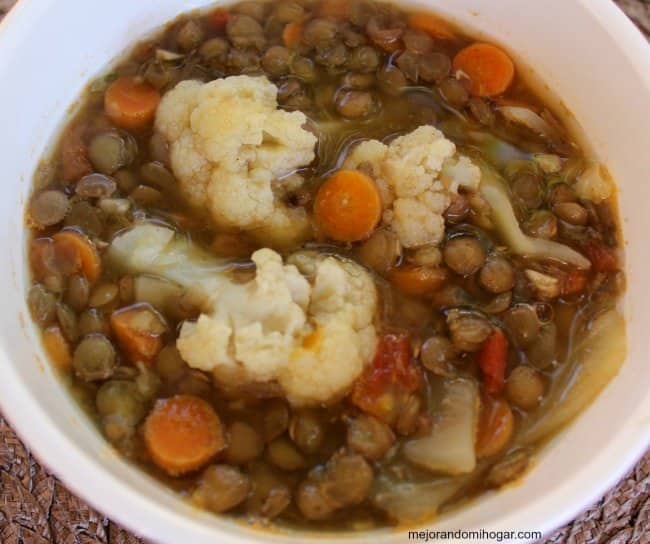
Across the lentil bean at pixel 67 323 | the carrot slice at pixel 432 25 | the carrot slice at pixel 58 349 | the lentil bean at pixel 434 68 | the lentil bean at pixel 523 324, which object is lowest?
the carrot slice at pixel 58 349

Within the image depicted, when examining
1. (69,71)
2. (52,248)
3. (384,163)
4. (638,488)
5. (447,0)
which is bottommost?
(52,248)

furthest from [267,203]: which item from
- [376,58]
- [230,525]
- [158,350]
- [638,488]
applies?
[638,488]

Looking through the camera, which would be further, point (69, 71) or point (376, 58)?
point (376, 58)

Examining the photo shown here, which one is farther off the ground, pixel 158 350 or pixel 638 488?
pixel 638 488

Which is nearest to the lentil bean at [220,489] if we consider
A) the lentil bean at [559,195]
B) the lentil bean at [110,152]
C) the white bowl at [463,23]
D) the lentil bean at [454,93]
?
the white bowl at [463,23]

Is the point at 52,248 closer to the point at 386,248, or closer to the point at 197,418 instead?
the point at 197,418

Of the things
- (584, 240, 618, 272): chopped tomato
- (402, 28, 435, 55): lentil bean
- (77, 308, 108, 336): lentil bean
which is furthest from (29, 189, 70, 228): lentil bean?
(584, 240, 618, 272): chopped tomato

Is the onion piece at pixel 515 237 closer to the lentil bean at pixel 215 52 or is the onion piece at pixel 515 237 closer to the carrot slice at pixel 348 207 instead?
the carrot slice at pixel 348 207
